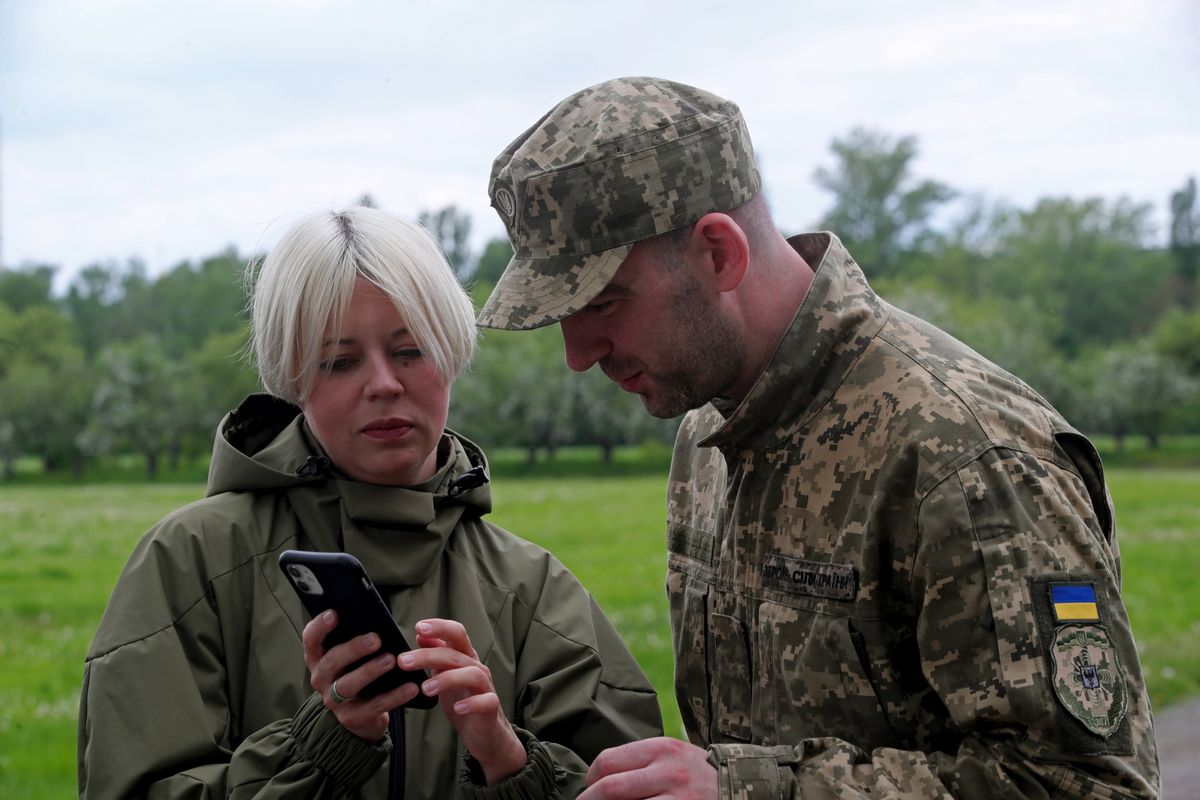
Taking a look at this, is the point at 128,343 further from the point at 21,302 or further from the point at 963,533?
the point at 963,533

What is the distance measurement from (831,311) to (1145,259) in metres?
73.4

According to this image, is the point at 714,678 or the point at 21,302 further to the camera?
the point at 21,302

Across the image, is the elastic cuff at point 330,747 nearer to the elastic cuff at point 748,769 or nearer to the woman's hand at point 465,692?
the woman's hand at point 465,692

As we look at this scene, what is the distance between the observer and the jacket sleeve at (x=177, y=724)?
2586 millimetres

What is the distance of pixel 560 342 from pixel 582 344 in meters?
47.8

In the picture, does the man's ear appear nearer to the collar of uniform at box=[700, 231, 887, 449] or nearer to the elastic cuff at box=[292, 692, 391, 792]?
the collar of uniform at box=[700, 231, 887, 449]

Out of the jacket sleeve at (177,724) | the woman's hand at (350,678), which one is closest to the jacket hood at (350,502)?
the jacket sleeve at (177,724)

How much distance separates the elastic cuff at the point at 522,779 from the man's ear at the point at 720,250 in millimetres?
1064

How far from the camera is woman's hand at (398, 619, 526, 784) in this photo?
2.52m

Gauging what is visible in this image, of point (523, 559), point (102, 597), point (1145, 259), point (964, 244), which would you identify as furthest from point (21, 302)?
point (1145, 259)

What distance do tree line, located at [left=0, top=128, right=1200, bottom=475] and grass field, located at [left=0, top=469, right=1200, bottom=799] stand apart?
12638mm

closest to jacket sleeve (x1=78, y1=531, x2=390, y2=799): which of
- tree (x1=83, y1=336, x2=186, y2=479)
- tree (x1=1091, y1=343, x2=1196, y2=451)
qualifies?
tree (x1=83, y1=336, x2=186, y2=479)

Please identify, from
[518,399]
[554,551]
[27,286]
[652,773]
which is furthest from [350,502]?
[518,399]

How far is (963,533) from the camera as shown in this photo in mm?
2453
